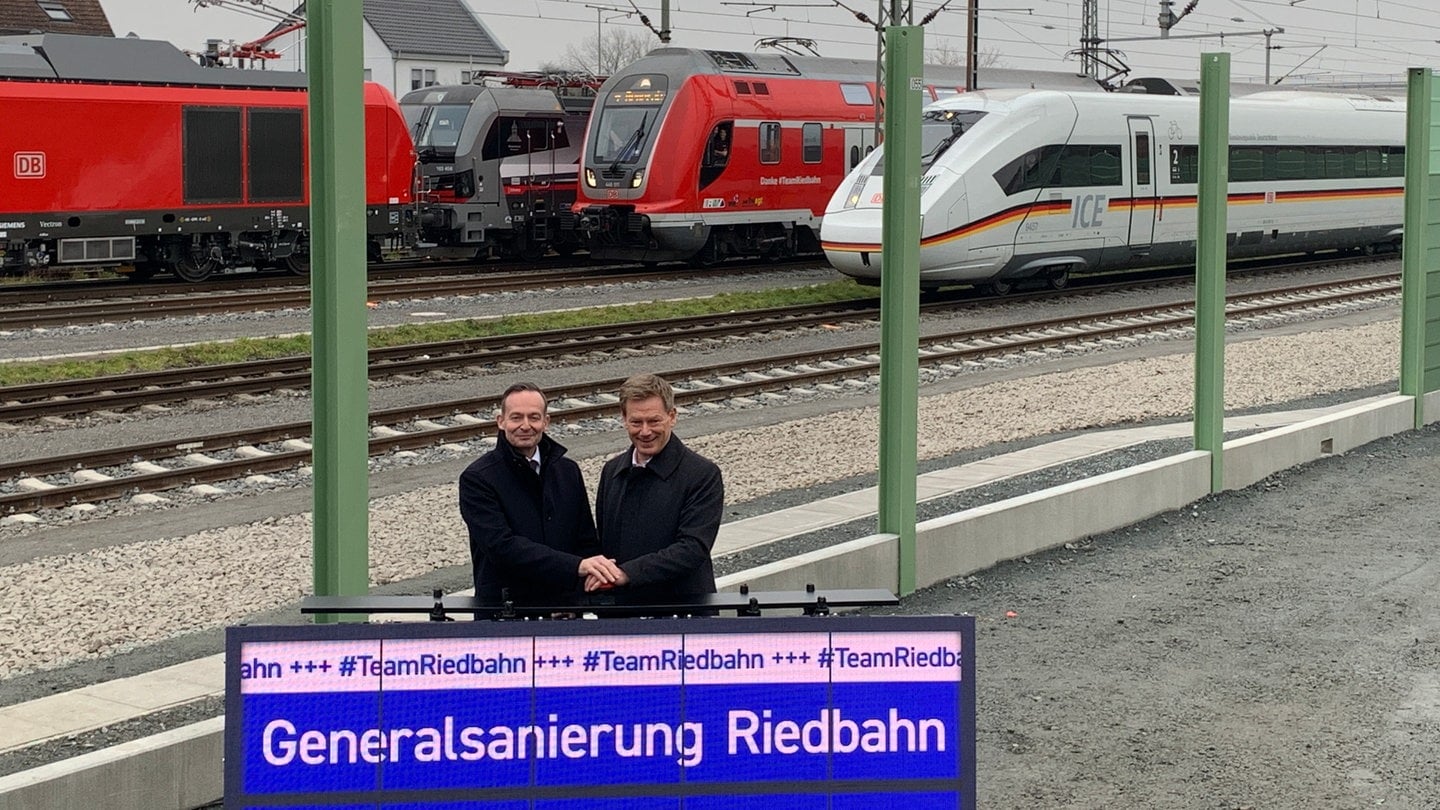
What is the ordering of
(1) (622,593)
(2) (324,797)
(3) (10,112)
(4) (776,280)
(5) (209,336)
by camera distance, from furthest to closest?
(4) (776,280), (3) (10,112), (5) (209,336), (1) (622,593), (2) (324,797)

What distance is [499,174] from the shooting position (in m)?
33.4

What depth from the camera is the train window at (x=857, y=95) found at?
32719 millimetres

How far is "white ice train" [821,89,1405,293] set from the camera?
24.0m

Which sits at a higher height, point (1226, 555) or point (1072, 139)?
point (1072, 139)

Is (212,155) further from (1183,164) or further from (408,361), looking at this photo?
(1183,164)

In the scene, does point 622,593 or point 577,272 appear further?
point 577,272

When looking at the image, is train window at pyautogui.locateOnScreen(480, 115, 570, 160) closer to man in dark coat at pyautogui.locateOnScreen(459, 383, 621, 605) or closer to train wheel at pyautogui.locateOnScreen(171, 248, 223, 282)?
train wheel at pyautogui.locateOnScreen(171, 248, 223, 282)

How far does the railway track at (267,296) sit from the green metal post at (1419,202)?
12944mm

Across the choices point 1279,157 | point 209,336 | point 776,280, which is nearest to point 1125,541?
point 209,336

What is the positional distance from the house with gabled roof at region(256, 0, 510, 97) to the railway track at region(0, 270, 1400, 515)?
4683 cm

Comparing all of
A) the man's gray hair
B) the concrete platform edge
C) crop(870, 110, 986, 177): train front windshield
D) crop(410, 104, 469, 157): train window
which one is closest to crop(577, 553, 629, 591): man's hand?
the man's gray hair

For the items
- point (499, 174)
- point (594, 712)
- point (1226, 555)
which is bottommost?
point (1226, 555)

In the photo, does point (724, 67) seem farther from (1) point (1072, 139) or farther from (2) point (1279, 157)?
(2) point (1279, 157)

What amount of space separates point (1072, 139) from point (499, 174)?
40.1ft
